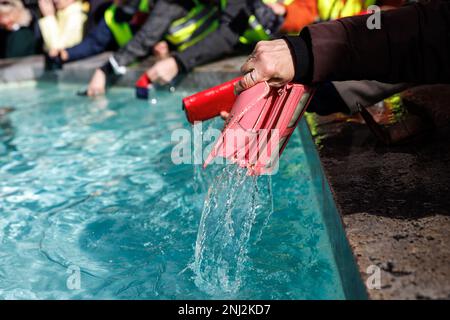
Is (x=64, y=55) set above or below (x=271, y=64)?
below

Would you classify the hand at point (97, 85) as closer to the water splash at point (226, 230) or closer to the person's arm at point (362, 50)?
the water splash at point (226, 230)

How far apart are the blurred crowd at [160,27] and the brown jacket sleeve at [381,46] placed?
1474 millimetres

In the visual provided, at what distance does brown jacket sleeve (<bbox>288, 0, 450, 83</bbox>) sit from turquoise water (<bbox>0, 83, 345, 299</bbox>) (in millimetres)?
558

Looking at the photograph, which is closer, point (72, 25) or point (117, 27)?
point (117, 27)

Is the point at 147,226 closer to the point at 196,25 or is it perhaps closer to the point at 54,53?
the point at 196,25

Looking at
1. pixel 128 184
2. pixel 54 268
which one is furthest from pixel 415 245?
pixel 128 184

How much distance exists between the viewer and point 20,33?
6.70 m

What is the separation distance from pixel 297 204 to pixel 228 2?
257 cm

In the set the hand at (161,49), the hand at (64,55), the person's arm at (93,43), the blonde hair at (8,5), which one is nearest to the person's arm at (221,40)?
the hand at (161,49)

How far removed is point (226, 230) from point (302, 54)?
2.74ft

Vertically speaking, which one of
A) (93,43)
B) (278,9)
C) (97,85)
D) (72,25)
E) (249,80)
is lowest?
(97,85)

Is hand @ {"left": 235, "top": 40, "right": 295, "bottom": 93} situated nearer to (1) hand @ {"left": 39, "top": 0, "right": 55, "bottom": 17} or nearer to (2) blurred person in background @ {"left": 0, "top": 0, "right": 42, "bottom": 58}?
(1) hand @ {"left": 39, "top": 0, "right": 55, "bottom": 17}

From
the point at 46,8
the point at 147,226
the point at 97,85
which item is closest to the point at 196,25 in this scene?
the point at 97,85
